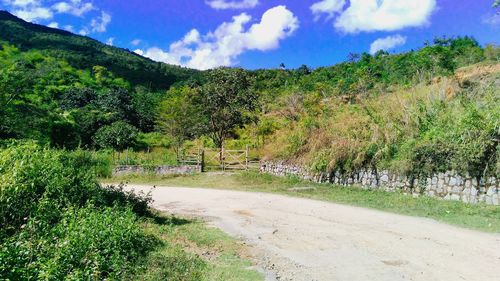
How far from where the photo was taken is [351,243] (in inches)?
354

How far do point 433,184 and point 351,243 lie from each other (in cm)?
702

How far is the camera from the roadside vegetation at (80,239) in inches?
231

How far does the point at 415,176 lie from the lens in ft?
49.9

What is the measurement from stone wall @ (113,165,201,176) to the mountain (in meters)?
45.5

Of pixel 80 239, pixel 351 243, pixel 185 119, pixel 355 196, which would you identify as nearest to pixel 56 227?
pixel 80 239

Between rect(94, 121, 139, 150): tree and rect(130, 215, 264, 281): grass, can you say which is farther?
rect(94, 121, 139, 150): tree

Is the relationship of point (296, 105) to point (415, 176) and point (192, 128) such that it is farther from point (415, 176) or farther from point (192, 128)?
point (415, 176)

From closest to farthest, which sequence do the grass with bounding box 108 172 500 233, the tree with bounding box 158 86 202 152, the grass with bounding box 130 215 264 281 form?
the grass with bounding box 130 215 264 281, the grass with bounding box 108 172 500 233, the tree with bounding box 158 86 202 152

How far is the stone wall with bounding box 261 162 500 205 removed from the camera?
517 inches

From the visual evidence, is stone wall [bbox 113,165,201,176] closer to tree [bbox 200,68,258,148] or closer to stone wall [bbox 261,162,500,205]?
tree [bbox 200,68,258,148]

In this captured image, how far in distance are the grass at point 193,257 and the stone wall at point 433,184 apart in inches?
326

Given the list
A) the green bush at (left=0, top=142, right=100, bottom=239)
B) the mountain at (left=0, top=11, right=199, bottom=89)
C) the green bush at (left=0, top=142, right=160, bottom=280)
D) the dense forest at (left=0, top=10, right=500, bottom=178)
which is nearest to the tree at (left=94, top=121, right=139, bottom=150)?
the dense forest at (left=0, top=10, right=500, bottom=178)

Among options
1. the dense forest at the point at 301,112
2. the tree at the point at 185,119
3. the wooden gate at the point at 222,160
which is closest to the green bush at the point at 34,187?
the dense forest at the point at 301,112

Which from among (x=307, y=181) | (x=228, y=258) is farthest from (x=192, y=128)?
(x=228, y=258)
